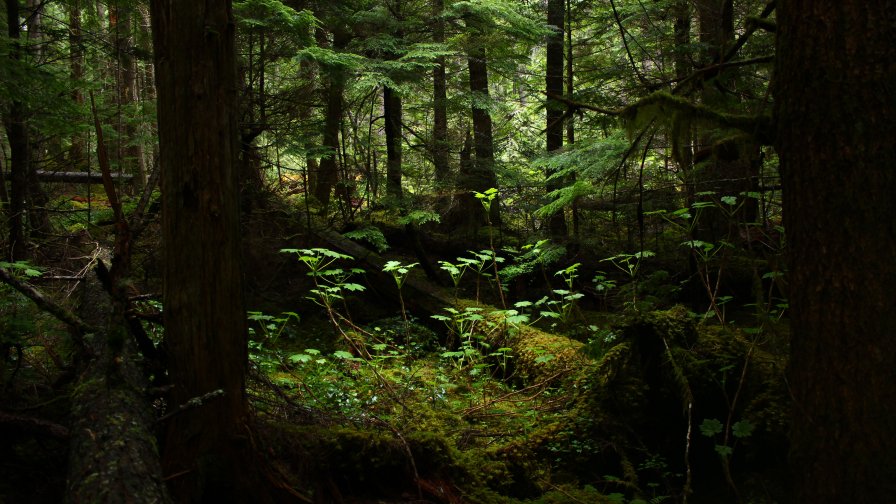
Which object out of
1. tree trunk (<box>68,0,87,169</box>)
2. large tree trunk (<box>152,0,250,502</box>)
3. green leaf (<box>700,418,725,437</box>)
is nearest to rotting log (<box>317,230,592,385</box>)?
green leaf (<box>700,418,725,437</box>)

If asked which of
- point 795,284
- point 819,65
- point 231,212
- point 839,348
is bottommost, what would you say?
point 839,348

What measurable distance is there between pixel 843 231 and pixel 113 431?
3.72 m

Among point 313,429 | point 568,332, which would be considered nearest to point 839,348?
point 313,429

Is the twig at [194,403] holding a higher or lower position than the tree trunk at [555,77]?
lower

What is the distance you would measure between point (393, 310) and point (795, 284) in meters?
6.33

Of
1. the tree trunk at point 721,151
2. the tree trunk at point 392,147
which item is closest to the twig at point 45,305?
the tree trunk at point 721,151

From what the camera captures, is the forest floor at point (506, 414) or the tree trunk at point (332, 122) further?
the tree trunk at point (332, 122)

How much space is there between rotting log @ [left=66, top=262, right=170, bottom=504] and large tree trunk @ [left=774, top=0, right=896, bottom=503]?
10.8ft

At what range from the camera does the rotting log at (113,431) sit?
2305 mm

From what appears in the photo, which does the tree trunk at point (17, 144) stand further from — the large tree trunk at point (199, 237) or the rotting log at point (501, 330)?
the large tree trunk at point (199, 237)

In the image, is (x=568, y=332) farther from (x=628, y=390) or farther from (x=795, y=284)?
(x=795, y=284)

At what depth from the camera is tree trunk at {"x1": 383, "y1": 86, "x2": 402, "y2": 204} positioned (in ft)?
29.4

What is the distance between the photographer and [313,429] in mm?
3686

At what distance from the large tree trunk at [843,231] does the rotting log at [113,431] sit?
3.31 m
